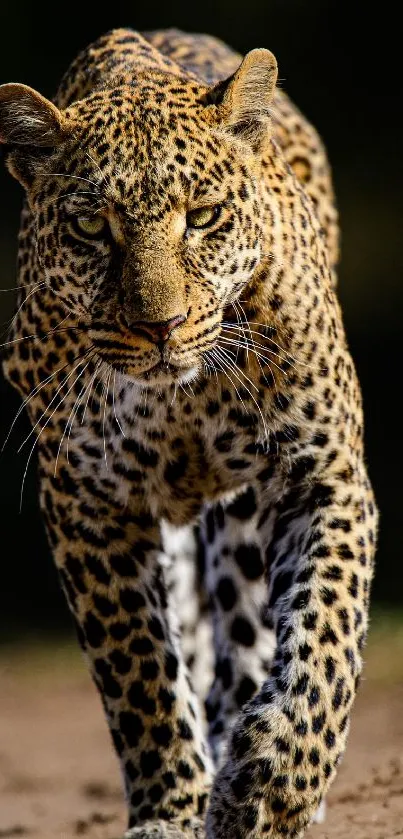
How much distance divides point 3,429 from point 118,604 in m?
8.68

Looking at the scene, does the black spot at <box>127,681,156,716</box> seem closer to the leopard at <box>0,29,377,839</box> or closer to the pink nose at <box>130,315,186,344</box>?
the leopard at <box>0,29,377,839</box>

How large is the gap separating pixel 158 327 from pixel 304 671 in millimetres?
1223

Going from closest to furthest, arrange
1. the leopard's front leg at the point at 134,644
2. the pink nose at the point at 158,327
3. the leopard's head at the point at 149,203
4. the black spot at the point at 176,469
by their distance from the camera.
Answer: the pink nose at the point at 158,327 → the leopard's head at the point at 149,203 → the black spot at the point at 176,469 → the leopard's front leg at the point at 134,644

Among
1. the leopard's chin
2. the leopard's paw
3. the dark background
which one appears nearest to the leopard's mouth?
the leopard's chin

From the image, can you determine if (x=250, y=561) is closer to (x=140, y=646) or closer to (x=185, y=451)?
(x=140, y=646)

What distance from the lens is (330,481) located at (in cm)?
614

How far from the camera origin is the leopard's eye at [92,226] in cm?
563

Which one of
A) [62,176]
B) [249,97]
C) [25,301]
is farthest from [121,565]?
[249,97]

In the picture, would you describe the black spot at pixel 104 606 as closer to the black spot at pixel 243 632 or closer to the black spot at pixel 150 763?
the black spot at pixel 150 763

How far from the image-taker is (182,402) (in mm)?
6094

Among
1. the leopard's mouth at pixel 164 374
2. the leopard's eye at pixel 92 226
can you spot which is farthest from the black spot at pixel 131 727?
the leopard's eye at pixel 92 226

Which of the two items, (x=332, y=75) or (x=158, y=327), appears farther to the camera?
(x=332, y=75)

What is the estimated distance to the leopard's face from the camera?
5.43 meters

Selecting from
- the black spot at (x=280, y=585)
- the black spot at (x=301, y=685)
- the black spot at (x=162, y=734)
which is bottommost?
the black spot at (x=162, y=734)
